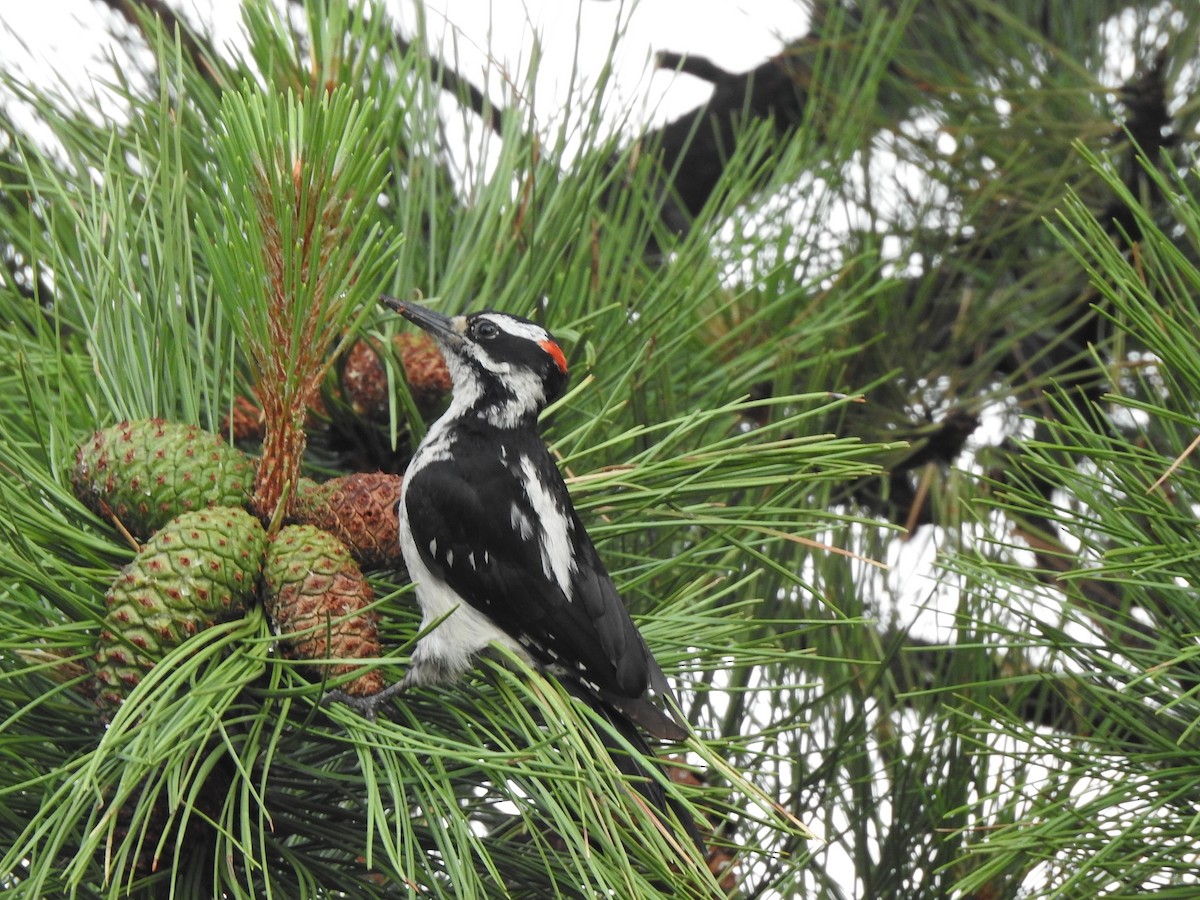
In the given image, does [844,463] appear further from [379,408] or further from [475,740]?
[379,408]

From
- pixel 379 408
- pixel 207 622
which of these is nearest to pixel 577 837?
pixel 207 622

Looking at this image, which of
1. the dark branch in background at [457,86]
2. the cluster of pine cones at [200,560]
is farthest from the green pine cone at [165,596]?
the dark branch in background at [457,86]

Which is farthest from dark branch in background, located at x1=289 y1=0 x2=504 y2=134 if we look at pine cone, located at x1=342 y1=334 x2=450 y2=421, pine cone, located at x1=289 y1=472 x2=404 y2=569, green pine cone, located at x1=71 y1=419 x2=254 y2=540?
green pine cone, located at x1=71 y1=419 x2=254 y2=540

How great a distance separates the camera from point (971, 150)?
91.6 inches

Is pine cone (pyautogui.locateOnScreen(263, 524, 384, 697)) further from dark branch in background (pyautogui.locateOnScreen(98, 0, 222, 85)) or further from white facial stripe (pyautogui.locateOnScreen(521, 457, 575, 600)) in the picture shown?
dark branch in background (pyautogui.locateOnScreen(98, 0, 222, 85))

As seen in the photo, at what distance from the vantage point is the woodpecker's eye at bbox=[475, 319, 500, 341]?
1.54m

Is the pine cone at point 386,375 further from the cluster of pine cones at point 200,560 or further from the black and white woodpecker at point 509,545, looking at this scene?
the cluster of pine cones at point 200,560

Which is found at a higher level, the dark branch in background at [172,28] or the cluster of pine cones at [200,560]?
the dark branch in background at [172,28]

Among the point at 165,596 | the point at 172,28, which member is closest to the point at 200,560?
the point at 165,596

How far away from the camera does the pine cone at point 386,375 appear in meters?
1.59

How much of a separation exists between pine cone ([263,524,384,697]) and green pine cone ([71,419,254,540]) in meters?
0.08

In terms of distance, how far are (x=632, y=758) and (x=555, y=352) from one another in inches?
20.5

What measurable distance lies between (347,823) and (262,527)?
325 millimetres

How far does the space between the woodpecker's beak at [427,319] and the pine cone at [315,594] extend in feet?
1.08
